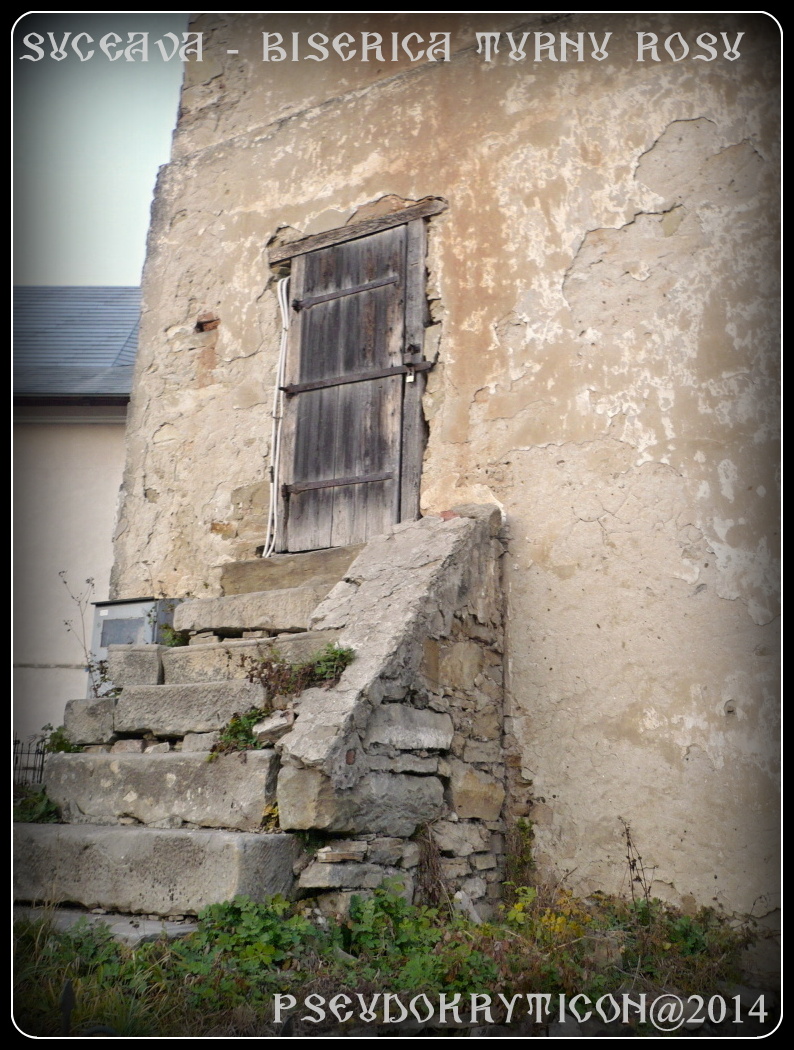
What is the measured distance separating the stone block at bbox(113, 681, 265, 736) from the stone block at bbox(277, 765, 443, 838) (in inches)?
21.7

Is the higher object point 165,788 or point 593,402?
point 593,402

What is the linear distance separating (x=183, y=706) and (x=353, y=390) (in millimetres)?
2394

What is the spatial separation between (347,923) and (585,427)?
276 cm

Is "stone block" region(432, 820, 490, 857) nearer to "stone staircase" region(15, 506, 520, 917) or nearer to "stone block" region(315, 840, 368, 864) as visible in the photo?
"stone staircase" region(15, 506, 520, 917)

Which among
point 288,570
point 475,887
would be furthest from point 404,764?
point 288,570

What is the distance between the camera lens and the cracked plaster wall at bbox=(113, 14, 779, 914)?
439 centimetres

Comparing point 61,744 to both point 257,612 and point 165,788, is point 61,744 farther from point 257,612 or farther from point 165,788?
point 257,612

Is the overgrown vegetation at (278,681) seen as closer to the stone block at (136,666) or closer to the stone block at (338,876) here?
the stone block at (338,876)

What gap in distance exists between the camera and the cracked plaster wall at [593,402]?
14.4 feet

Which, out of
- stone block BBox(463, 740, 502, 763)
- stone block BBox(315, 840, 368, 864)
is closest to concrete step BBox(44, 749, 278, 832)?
stone block BBox(315, 840, 368, 864)

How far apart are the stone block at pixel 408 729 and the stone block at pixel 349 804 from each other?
0.14 meters

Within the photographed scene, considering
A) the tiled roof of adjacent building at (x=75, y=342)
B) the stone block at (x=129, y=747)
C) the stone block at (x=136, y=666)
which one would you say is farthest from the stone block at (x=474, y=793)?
the tiled roof of adjacent building at (x=75, y=342)

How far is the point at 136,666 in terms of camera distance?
4.69 meters

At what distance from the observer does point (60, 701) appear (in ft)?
33.0
